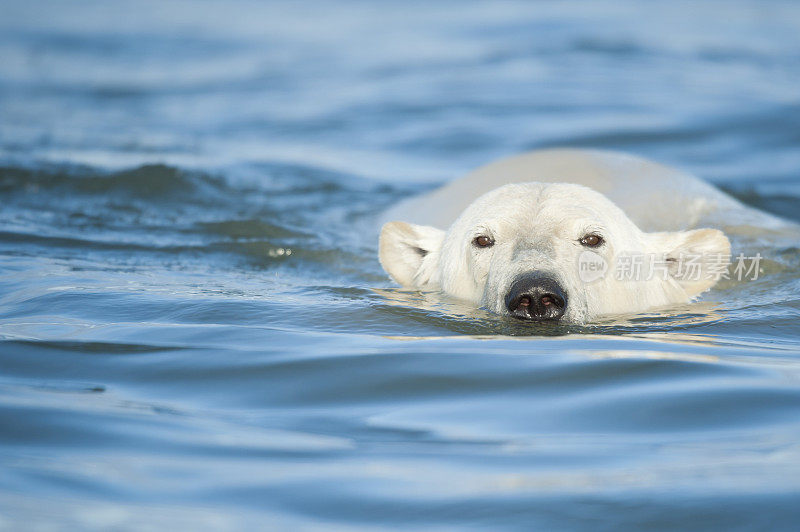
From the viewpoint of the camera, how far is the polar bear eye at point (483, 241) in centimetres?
568

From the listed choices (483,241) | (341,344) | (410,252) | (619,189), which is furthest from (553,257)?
(619,189)

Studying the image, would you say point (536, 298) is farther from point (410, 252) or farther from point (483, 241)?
point (410, 252)

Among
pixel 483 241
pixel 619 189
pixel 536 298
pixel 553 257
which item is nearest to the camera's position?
pixel 536 298

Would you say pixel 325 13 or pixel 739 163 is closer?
pixel 739 163

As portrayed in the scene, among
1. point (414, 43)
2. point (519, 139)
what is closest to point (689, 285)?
point (519, 139)

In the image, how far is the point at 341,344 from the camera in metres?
4.97

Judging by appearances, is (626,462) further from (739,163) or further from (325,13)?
(325,13)

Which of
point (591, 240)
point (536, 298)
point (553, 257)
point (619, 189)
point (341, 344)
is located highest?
point (619, 189)

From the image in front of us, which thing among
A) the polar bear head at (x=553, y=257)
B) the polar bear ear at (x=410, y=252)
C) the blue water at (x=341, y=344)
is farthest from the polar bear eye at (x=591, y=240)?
the polar bear ear at (x=410, y=252)

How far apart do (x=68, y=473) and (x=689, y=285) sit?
13.8 feet

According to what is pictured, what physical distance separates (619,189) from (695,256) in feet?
5.24

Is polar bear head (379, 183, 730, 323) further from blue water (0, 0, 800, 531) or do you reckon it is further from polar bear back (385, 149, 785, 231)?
polar bear back (385, 149, 785, 231)

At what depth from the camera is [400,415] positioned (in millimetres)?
3893

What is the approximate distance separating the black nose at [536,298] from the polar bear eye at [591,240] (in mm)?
725
